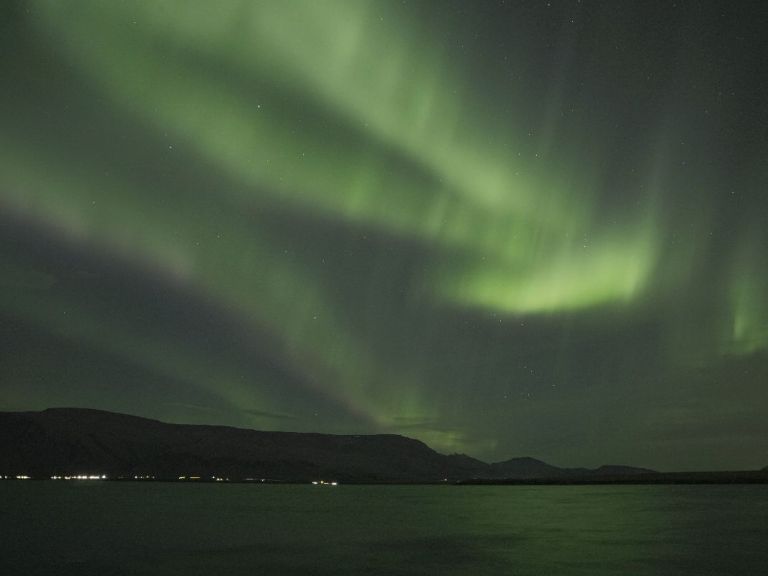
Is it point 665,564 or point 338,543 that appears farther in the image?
point 338,543

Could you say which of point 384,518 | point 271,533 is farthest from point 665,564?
point 384,518

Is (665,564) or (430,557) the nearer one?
(665,564)

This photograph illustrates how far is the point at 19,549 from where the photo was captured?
153 ft

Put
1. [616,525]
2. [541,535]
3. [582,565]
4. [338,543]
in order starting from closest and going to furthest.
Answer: [582,565]
[338,543]
[541,535]
[616,525]

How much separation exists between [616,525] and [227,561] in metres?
41.5

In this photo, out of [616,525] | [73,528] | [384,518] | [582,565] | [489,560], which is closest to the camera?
[582,565]

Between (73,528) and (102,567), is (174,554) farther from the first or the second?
(73,528)

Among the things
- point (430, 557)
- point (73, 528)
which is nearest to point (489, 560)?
point (430, 557)

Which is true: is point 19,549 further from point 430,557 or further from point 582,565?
point 582,565

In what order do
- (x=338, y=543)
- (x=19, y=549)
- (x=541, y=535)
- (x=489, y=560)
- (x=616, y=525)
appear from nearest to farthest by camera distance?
(x=489, y=560)
(x=19, y=549)
(x=338, y=543)
(x=541, y=535)
(x=616, y=525)

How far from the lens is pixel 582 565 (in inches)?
1503

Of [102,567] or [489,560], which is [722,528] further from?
[102,567]

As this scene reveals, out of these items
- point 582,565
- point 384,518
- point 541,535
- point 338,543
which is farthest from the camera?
point 384,518

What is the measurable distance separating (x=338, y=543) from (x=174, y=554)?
12319mm
